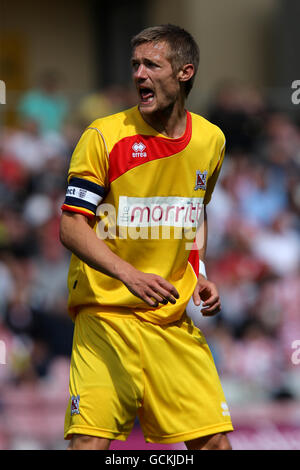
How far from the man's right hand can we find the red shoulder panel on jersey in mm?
626

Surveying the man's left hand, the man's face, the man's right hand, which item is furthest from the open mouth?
the man's left hand

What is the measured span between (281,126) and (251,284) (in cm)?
274

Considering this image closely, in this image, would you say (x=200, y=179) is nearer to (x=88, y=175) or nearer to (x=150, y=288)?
(x=88, y=175)

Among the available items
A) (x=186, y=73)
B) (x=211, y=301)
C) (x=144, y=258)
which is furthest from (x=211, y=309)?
(x=186, y=73)

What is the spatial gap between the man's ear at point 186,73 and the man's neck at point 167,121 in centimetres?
16

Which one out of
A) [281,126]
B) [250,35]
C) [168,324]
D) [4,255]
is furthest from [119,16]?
[168,324]

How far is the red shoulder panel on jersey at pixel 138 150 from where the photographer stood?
468 centimetres

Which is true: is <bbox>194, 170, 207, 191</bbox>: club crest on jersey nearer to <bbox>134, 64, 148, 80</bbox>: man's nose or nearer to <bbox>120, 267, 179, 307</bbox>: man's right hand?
<bbox>134, 64, 148, 80</bbox>: man's nose

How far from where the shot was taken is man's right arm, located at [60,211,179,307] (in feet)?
14.2

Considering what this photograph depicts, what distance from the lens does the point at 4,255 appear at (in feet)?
33.1

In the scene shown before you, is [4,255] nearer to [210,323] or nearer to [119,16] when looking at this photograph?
[210,323]

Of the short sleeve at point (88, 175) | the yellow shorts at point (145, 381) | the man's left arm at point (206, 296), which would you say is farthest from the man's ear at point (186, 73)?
the yellow shorts at point (145, 381)

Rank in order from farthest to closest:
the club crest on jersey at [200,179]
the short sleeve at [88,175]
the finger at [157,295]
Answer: the club crest on jersey at [200,179]
the short sleeve at [88,175]
the finger at [157,295]

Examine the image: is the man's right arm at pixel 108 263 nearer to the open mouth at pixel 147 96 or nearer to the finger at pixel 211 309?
the finger at pixel 211 309
